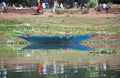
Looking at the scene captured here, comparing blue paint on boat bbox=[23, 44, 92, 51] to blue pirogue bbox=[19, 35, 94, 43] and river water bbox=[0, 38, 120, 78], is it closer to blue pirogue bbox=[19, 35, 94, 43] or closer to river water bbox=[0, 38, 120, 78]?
blue pirogue bbox=[19, 35, 94, 43]

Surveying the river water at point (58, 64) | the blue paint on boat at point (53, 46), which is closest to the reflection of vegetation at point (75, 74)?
the river water at point (58, 64)

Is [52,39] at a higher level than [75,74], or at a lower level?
lower

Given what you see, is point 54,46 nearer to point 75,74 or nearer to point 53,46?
point 53,46

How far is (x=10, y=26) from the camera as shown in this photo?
3959 cm

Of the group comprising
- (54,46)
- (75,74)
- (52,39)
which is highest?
(75,74)

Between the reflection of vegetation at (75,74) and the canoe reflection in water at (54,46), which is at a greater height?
the reflection of vegetation at (75,74)

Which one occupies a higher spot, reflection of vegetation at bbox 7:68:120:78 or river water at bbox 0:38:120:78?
reflection of vegetation at bbox 7:68:120:78

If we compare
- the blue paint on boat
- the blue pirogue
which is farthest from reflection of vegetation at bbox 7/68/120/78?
the blue pirogue

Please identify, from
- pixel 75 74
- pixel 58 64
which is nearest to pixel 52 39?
pixel 58 64

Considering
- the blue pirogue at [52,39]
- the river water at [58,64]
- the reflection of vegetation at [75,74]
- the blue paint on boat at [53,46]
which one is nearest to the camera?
the reflection of vegetation at [75,74]

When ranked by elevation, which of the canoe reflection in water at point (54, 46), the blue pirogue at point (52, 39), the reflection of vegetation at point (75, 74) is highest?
the reflection of vegetation at point (75, 74)

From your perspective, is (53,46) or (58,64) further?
(53,46)

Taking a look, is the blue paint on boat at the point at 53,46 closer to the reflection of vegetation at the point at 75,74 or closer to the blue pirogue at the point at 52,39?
the blue pirogue at the point at 52,39

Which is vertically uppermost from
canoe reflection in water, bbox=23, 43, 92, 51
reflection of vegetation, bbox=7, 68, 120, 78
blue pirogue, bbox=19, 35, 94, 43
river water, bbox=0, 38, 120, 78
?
reflection of vegetation, bbox=7, 68, 120, 78
